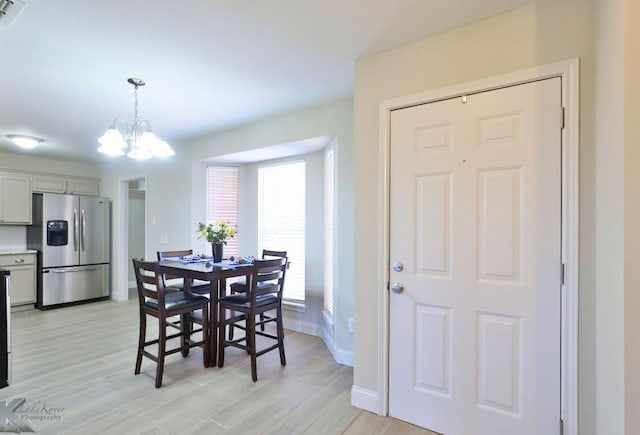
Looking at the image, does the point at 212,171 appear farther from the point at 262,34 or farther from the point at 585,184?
the point at 585,184

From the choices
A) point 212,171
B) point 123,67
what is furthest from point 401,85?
point 212,171

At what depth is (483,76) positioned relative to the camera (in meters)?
1.92

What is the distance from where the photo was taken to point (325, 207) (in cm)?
374

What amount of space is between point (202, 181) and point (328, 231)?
2071 mm

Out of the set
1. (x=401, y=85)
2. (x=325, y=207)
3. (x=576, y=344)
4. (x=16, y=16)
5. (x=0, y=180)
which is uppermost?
(x=16, y=16)

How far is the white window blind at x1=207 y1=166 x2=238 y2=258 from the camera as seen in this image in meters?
4.62

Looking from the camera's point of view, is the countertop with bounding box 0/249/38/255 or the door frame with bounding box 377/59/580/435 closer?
the door frame with bounding box 377/59/580/435

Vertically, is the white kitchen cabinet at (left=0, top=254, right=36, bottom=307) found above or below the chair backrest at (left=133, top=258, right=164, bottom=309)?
below

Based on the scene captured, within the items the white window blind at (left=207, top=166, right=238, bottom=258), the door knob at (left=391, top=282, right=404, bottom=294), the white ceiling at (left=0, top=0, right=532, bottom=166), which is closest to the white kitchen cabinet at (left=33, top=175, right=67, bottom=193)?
the white ceiling at (left=0, top=0, right=532, bottom=166)

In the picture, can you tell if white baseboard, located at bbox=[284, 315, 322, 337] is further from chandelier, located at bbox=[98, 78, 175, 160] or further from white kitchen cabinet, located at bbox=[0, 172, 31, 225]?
white kitchen cabinet, located at bbox=[0, 172, 31, 225]

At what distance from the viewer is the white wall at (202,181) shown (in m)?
3.09

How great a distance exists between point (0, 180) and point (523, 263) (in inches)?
267

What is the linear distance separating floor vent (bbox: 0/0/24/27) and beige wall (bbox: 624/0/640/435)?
2.73 metres

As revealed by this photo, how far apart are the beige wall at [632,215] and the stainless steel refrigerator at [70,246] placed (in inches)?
262
